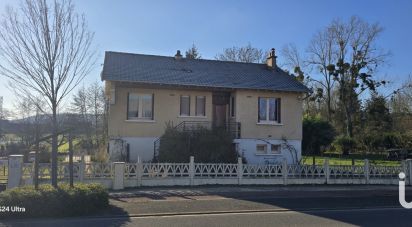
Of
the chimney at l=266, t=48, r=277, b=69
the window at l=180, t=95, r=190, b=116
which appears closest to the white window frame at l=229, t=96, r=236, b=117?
the window at l=180, t=95, r=190, b=116

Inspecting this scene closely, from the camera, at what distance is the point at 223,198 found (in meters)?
14.5

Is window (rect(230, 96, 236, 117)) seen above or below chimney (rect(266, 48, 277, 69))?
below

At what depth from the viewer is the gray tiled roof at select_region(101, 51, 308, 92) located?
74.9 ft

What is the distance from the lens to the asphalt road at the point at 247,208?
10367 mm

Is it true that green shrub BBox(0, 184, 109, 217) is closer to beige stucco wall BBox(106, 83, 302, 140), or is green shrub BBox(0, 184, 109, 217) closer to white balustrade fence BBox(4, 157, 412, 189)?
white balustrade fence BBox(4, 157, 412, 189)

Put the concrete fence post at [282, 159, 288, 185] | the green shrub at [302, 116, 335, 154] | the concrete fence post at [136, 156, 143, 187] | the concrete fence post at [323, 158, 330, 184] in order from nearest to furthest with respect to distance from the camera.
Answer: the concrete fence post at [136, 156, 143, 187]
the concrete fence post at [282, 159, 288, 185]
the concrete fence post at [323, 158, 330, 184]
the green shrub at [302, 116, 335, 154]

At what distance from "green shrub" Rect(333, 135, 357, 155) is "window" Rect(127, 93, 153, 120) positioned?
2406 centimetres

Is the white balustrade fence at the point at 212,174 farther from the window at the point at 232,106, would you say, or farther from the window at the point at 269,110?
the window at the point at 232,106

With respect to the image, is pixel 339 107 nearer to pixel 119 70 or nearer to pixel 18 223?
pixel 119 70

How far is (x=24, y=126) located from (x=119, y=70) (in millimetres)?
14372

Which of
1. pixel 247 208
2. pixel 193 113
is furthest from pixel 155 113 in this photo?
pixel 247 208

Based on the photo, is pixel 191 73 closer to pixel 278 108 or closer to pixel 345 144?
pixel 278 108

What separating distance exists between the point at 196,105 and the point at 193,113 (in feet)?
1.77

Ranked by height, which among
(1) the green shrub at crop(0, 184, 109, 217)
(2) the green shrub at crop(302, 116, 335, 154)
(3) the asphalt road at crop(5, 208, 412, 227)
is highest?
(2) the green shrub at crop(302, 116, 335, 154)
